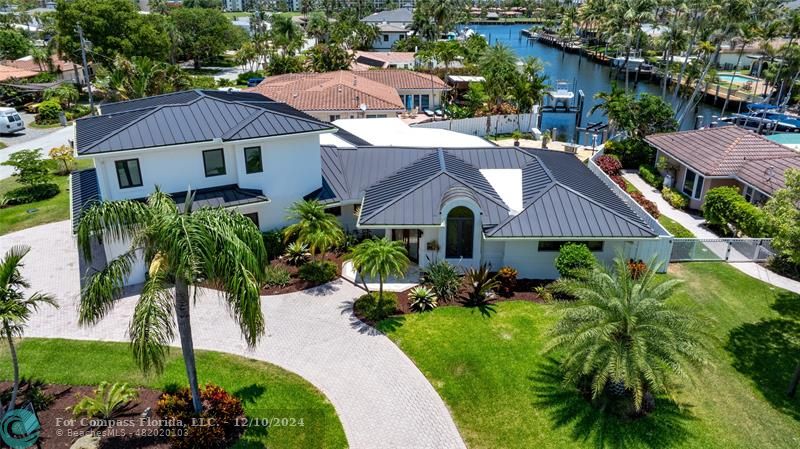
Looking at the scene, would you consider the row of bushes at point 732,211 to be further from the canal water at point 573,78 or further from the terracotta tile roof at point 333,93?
the terracotta tile roof at point 333,93

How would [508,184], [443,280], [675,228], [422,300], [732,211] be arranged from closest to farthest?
1. [422,300]
2. [443,280]
3. [508,184]
4. [732,211]
5. [675,228]

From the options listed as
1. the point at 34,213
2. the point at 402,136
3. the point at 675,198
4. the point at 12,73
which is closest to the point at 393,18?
the point at 12,73

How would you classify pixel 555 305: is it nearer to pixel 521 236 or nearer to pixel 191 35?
pixel 521 236

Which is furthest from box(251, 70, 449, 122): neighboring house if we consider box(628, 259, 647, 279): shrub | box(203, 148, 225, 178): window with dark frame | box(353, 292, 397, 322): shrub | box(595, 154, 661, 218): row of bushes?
box(628, 259, 647, 279): shrub

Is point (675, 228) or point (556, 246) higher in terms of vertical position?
point (556, 246)

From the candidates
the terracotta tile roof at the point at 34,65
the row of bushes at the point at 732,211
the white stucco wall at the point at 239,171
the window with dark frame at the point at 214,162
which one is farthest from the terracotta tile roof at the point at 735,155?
the terracotta tile roof at the point at 34,65

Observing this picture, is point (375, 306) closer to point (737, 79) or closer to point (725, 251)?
point (725, 251)

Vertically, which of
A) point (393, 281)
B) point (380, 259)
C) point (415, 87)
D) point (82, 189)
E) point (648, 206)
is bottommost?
point (393, 281)
